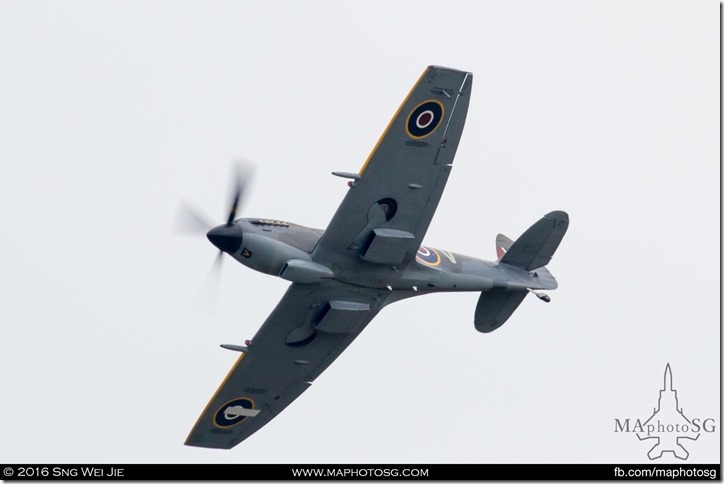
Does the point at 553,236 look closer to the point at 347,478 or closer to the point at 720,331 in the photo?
the point at 720,331

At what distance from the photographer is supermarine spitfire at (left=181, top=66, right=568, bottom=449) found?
27.7 m

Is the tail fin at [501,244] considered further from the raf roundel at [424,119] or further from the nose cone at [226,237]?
the nose cone at [226,237]

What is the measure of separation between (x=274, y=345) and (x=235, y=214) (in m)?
3.93

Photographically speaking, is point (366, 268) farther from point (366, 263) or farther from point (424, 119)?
point (424, 119)

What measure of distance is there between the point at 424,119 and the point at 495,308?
5886 mm

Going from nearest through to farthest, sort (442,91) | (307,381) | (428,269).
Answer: (442,91) → (428,269) → (307,381)

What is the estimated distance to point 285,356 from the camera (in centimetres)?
3155

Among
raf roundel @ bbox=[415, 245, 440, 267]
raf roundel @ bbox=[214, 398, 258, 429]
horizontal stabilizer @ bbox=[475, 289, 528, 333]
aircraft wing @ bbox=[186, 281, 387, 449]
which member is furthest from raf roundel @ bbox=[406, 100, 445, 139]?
raf roundel @ bbox=[214, 398, 258, 429]

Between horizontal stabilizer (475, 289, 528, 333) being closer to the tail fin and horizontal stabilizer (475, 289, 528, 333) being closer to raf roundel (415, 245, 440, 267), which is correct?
the tail fin

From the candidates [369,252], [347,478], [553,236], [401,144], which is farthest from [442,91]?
[347,478]

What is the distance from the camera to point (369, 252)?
2861 cm

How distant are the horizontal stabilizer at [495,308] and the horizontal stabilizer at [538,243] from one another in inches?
26.1

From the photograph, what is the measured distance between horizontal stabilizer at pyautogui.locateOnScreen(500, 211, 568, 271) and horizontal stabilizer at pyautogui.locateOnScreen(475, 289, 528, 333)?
0.66m

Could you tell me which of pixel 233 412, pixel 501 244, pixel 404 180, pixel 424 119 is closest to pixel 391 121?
pixel 424 119
